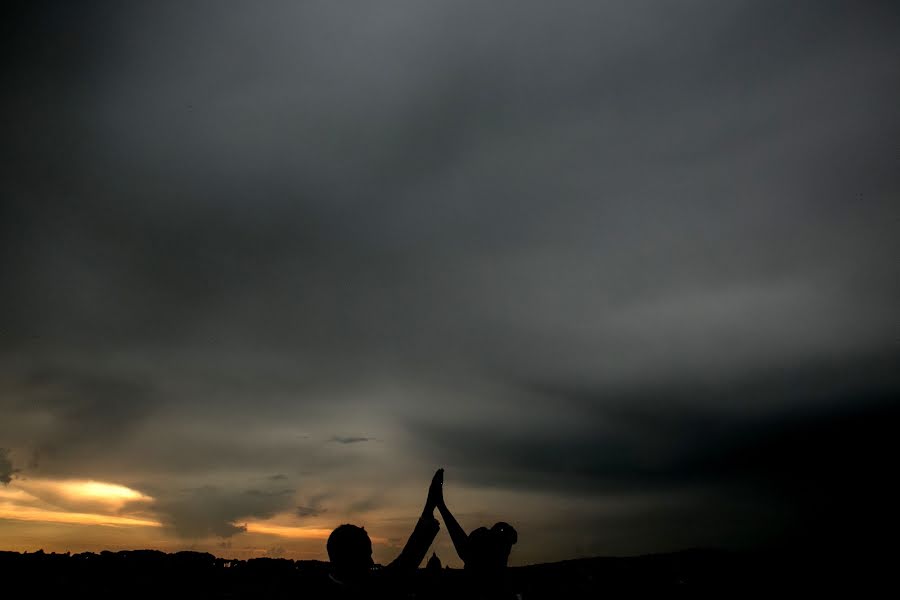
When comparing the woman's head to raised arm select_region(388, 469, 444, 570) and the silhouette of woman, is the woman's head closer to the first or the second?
the silhouette of woman

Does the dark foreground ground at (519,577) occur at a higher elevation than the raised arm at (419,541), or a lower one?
lower

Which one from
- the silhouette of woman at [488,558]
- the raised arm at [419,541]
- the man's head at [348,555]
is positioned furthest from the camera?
the silhouette of woman at [488,558]

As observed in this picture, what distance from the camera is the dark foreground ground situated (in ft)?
37.9

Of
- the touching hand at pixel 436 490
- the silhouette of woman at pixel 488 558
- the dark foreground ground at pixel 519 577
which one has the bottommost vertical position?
the dark foreground ground at pixel 519 577

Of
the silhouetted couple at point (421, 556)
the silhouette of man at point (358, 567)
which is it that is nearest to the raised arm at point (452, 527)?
the silhouetted couple at point (421, 556)

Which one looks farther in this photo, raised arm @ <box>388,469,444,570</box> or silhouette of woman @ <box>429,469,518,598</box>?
silhouette of woman @ <box>429,469,518,598</box>

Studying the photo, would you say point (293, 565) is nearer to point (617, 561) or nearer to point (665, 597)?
point (617, 561)

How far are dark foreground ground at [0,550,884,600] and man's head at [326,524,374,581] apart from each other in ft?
5.03

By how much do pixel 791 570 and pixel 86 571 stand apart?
1835cm

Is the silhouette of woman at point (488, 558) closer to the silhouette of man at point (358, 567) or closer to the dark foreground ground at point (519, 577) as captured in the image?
the dark foreground ground at point (519, 577)

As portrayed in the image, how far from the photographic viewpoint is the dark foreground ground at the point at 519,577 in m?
11.5

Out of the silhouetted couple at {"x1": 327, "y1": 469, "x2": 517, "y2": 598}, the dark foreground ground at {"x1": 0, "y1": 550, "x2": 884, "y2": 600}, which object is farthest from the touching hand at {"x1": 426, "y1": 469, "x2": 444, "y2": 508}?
the dark foreground ground at {"x1": 0, "y1": 550, "x2": 884, "y2": 600}

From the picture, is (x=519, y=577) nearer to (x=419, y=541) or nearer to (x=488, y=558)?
(x=488, y=558)

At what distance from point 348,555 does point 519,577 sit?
9412 mm
